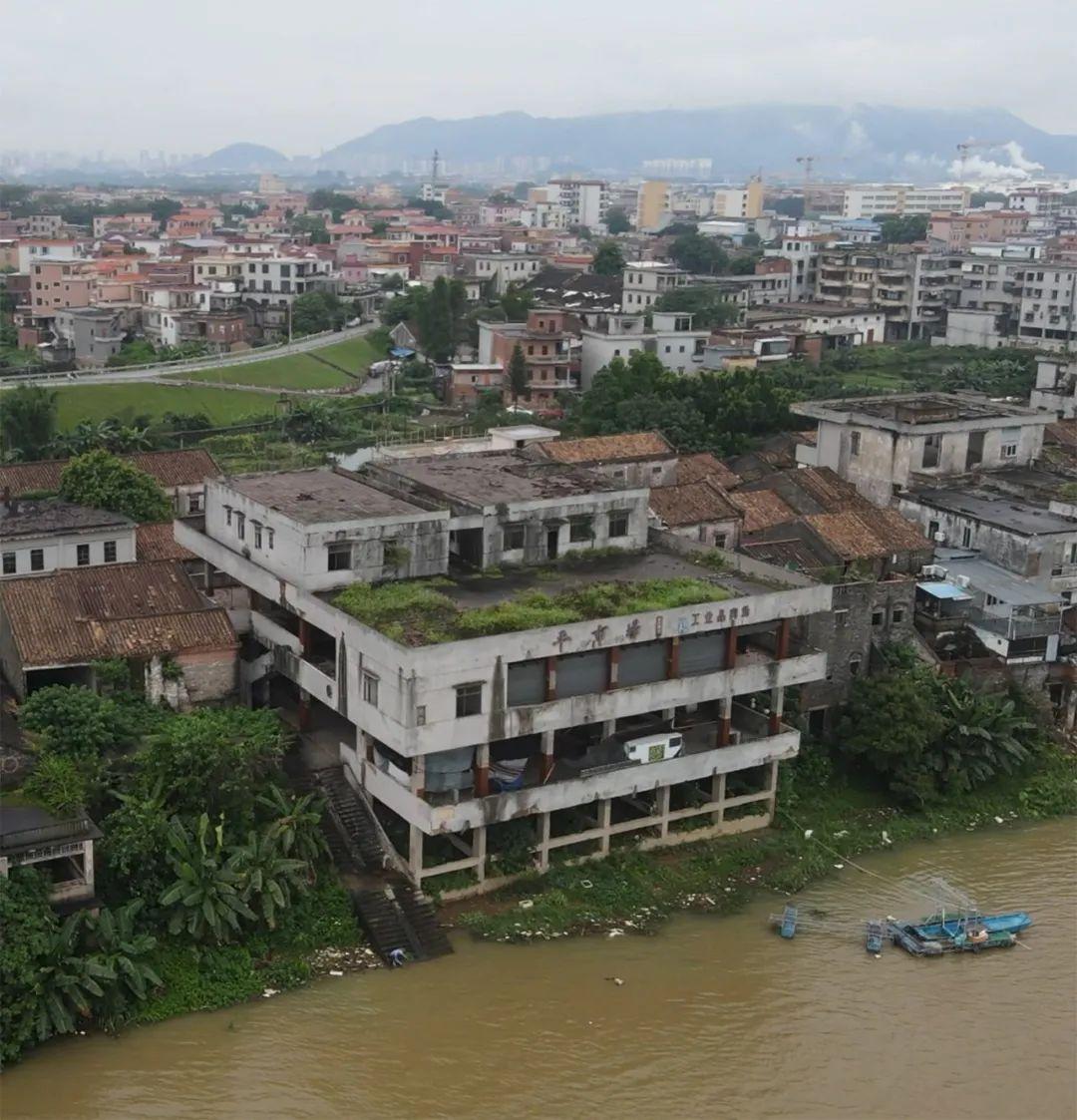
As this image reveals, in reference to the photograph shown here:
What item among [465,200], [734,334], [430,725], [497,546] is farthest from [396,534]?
[465,200]

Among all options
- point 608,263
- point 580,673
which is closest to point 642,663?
point 580,673

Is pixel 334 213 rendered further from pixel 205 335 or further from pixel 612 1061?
pixel 612 1061

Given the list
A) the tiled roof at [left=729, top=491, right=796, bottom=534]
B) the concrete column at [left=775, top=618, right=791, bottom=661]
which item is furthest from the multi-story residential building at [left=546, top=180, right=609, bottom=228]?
the concrete column at [left=775, top=618, right=791, bottom=661]

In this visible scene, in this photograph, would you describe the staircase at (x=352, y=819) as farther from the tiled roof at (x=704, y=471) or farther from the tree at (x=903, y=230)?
the tree at (x=903, y=230)

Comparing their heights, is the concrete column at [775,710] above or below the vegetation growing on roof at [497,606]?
below

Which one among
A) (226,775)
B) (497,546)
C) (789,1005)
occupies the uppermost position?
(497,546)

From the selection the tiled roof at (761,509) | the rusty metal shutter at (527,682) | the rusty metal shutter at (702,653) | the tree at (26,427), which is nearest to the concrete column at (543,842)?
the rusty metal shutter at (527,682)

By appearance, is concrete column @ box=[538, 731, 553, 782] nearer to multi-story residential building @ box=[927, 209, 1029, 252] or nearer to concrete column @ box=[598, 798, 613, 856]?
concrete column @ box=[598, 798, 613, 856]
